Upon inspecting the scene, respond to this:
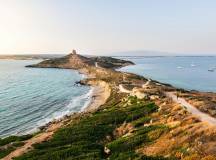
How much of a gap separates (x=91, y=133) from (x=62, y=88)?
85.2 m

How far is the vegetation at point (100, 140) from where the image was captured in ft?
128

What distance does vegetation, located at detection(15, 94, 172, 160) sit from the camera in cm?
3900

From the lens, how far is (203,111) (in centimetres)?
5088

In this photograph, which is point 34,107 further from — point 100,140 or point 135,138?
point 135,138

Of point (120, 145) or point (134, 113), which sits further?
point (134, 113)

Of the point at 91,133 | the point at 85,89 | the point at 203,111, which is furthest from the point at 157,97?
the point at 85,89

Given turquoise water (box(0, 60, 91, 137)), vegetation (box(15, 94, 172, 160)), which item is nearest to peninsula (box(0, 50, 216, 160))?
vegetation (box(15, 94, 172, 160))

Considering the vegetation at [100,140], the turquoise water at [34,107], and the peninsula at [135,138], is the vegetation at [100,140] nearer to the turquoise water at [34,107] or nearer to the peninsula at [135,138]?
the peninsula at [135,138]

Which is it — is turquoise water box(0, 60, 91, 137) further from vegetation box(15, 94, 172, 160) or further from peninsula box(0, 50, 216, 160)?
vegetation box(15, 94, 172, 160)

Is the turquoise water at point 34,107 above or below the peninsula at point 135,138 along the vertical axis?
below

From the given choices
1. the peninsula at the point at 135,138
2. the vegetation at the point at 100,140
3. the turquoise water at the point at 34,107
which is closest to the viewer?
the peninsula at the point at 135,138

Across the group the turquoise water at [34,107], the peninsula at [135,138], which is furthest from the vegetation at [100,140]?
the turquoise water at [34,107]

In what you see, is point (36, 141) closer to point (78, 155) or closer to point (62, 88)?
point (78, 155)

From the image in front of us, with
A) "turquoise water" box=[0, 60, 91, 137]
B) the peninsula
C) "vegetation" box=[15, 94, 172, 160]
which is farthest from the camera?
"turquoise water" box=[0, 60, 91, 137]
